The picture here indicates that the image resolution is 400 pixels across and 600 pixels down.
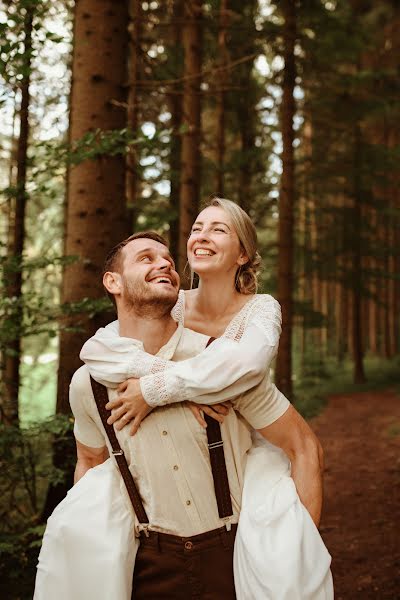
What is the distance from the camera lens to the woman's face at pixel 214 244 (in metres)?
3.12

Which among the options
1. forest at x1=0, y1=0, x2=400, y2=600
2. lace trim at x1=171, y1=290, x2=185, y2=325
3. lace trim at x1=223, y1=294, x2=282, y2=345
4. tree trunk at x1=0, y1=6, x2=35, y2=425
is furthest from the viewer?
forest at x1=0, y1=0, x2=400, y2=600

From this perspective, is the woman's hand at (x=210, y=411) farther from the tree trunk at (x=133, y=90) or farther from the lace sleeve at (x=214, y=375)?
the tree trunk at (x=133, y=90)

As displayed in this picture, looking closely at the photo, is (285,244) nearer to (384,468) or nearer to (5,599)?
(384,468)

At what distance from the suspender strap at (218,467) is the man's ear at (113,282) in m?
0.75

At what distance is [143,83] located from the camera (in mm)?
5035

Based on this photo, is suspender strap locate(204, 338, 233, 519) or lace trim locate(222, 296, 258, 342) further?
lace trim locate(222, 296, 258, 342)

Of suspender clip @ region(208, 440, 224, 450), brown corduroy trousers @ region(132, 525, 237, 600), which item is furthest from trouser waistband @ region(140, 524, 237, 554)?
suspender clip @ region(208, 440, 224, 450)

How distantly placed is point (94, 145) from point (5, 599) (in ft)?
12.4

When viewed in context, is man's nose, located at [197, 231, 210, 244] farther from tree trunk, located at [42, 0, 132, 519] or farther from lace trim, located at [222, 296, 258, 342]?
tree trunk, located at [42, 0, 132, 519]

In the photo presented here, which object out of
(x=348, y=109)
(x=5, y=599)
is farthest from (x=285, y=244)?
(x=5, y=599)

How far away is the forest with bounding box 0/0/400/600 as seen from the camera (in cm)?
480

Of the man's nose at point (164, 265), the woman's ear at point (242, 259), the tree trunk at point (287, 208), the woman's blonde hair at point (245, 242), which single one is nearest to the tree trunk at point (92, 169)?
the woman's blonde hair at point (245, 242)

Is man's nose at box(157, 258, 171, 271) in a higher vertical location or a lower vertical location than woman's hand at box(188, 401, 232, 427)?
higher

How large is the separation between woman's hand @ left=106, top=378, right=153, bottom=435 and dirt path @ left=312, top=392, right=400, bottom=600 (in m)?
3.87
